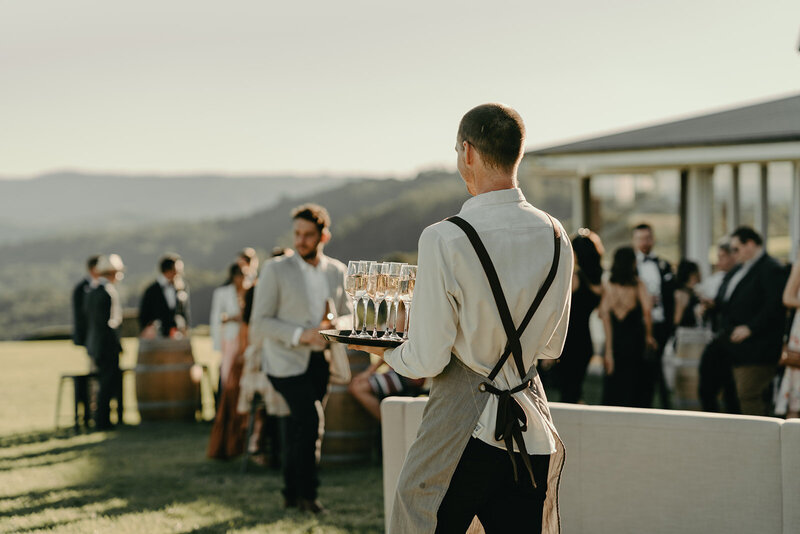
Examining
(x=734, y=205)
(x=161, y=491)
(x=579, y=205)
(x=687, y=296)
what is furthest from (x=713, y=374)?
(x=579, y=205)

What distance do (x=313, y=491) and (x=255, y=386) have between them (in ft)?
4.99

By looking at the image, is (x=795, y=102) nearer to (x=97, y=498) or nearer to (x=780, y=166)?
(x=780, y=166)

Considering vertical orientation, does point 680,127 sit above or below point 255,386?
above

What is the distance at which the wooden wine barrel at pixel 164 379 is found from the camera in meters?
9.80

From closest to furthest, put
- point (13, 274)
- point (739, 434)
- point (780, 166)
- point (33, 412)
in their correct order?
point (739, 434) < point (33, 412) < point (780, 166) < point (13, 274)

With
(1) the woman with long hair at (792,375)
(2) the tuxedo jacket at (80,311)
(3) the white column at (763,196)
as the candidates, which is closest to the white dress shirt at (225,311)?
(2) the tuxedo jacket at (80,311)

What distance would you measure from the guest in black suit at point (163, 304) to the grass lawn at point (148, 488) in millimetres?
1145

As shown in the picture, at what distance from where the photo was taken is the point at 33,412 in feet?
38.7

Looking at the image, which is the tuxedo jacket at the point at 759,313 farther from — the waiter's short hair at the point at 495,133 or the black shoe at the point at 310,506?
the waiter's short hair at the point at 495,133

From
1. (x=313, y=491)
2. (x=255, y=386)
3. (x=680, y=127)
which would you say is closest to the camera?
(x=313, y=491)

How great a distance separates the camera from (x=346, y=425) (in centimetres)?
755

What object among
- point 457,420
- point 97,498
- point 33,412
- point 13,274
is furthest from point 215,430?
point 13,274

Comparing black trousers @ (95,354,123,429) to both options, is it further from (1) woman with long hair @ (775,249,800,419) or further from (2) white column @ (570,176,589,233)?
(2) white column @ (570,176,589,233)

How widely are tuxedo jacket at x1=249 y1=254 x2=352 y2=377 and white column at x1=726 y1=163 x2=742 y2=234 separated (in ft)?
31.9
